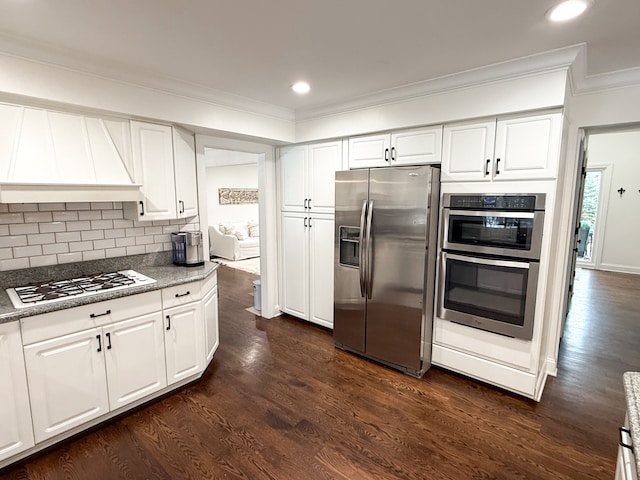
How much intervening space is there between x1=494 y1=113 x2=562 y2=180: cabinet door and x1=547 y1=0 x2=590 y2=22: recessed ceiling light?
0.71m

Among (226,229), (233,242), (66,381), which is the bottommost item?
(66,381)

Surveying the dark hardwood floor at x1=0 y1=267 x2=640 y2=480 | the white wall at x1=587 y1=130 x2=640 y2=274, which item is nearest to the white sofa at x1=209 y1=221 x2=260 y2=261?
the dark hardwood floor at x1=0 y1=267 x2=640 y2=480

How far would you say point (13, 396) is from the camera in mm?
1884

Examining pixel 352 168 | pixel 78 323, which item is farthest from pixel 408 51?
pixel 78 323

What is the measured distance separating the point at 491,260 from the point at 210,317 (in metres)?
2.37

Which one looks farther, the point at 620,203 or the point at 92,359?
the point at 620,203

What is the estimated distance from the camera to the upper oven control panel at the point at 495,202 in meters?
2.34

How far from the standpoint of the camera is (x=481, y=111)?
2484 millimetres

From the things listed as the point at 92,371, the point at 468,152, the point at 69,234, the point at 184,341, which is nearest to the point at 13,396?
the point at 92,371

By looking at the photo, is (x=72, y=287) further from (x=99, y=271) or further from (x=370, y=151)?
(x=370, y=151)

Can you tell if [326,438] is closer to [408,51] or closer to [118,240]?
[118,240]

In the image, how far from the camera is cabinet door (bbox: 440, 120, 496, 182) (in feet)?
8.32

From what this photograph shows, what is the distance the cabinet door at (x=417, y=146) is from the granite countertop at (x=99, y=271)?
6.41 ft

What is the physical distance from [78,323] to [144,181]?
3.73 ft
